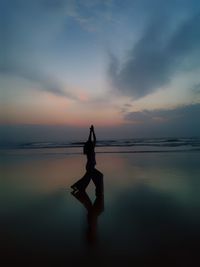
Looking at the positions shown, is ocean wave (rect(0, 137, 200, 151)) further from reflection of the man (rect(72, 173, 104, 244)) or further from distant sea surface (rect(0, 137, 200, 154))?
reflection of the man (rect(72, 173, 104, 244))

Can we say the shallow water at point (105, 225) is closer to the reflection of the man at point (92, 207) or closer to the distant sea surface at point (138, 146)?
the reflection of the man at point (92, 207)

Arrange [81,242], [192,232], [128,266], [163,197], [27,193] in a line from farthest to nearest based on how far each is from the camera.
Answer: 1. [27,193]
2. [163,197]
3. [192,232]
4. [81,242]
5. [128,266]

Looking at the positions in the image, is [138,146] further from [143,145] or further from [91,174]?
[91,174]

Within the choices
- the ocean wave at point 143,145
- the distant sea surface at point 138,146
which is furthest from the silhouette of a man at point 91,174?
the ocean wave at point 143,145

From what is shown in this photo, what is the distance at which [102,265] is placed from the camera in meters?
4.59

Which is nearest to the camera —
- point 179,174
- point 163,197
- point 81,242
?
point 81,242

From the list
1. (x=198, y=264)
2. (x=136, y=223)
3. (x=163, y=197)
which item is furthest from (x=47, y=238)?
(x=163, y=197)

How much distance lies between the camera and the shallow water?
491cm

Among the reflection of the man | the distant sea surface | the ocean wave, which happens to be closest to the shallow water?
the reflection of the man

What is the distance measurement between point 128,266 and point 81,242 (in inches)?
49.0

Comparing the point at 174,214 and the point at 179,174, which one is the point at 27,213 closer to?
the point at 174,214

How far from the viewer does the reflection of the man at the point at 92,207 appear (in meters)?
6.04

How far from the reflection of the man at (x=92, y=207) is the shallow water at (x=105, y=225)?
0.8 inches

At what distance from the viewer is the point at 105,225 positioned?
654 centimetres
